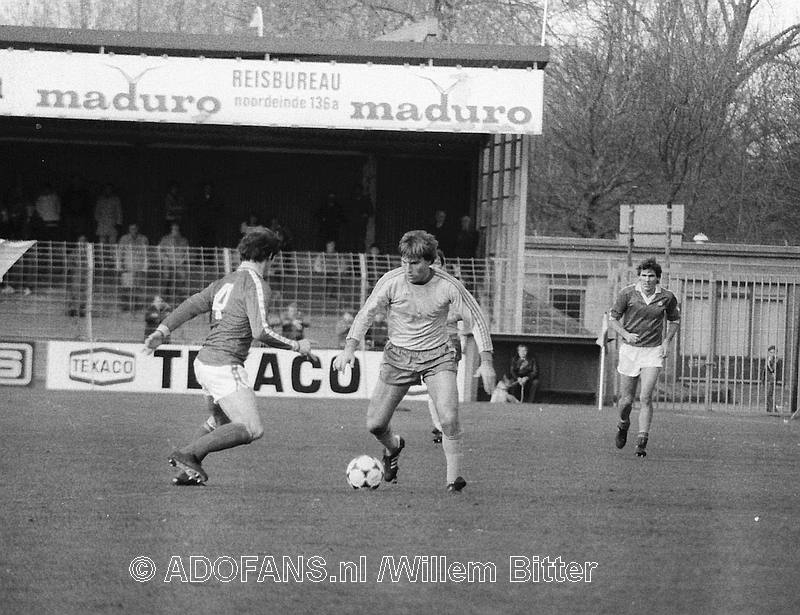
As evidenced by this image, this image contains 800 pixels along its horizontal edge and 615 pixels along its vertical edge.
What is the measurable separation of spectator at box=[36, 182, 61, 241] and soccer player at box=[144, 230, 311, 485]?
17530mm

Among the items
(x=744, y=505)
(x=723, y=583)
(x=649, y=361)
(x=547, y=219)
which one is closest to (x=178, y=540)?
(x=723, y=583)

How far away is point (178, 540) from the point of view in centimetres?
754

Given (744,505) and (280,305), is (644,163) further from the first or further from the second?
(744,505)

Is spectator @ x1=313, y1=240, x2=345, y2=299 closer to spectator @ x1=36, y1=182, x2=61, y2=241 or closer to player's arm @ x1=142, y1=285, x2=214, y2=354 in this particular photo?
spectator @ x1=36, y1=182, x2=61, y2=241

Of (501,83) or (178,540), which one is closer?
(178,540)

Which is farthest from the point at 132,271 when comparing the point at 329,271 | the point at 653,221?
the point at 653,221

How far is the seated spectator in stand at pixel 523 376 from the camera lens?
76.0ft

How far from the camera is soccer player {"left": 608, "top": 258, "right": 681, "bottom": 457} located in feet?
45.8

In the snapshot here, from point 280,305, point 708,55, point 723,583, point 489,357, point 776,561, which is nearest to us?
point 723,583

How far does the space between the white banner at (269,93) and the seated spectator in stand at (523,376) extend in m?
3.65

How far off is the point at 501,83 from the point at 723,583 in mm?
17665

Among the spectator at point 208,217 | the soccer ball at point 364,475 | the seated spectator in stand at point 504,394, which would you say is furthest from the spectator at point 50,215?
the soccer ball at point 364,475

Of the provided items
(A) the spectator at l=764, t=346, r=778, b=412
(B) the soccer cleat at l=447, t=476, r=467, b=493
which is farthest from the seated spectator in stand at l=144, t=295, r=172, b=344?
(B) the soccer cleat at l=447, t=476, r=467, b=493

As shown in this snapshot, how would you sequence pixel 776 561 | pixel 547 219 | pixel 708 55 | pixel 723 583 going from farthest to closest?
pixel 547 219 → pixel 708 55 → pixel 776 561 → pixel 723 583
